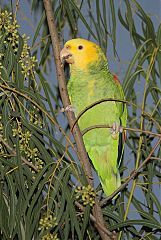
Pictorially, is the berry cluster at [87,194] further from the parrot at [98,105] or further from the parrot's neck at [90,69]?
the parrot's neck at [90,69]

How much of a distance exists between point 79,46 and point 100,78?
0.34ft

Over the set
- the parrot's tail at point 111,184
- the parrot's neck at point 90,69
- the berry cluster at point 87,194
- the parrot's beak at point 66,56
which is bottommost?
the parrot's tail at point 111,184

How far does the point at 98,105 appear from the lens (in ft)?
4.07

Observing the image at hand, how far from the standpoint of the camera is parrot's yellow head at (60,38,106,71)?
123 cm

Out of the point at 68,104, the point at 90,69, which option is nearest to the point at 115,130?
the point at 90,69

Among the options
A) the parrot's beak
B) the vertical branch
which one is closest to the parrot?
the parrot's beak

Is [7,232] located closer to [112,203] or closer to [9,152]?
[9,152]

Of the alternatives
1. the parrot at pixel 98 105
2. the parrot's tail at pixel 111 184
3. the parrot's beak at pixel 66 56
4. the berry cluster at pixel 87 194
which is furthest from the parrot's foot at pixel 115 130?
the berry cluster at pixel 87 194

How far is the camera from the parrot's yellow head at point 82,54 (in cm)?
123

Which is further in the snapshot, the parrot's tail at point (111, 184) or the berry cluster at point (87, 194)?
the parrot's tail at point (111, 184)

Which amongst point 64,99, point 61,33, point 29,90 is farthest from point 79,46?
point 64,99

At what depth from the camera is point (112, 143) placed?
4.20 feet

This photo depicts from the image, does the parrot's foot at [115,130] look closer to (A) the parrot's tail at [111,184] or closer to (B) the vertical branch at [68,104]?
(A) the parrot's tail at [111,184]

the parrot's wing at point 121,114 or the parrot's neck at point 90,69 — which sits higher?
the parrot's neck at point 90,69
